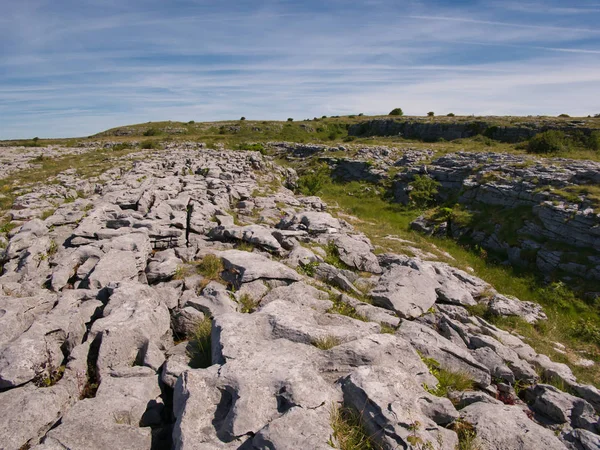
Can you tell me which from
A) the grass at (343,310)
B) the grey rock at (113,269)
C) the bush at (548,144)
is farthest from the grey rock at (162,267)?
the bush at (548,144)

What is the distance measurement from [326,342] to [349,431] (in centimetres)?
200

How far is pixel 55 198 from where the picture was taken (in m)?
22.2

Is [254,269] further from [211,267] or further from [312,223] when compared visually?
[312,223]

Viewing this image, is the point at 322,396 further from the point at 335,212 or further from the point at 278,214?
the point at 335,212

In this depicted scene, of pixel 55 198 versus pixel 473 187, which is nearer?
pixel 55 198

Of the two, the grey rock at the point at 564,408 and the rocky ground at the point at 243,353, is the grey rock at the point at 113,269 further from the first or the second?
the grey rock at the point at 564,408

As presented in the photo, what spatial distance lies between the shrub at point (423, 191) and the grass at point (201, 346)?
28119 mm

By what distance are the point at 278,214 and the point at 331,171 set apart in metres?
22.7

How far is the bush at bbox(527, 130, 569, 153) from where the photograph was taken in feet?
129

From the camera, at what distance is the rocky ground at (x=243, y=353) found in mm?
4906

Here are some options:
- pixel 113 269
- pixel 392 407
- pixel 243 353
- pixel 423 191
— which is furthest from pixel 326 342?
pixel 423 191

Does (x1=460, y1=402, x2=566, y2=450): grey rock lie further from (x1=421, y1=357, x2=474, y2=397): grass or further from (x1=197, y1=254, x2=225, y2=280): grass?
(x1=197, y1=254, x2=225, y2=280): grass

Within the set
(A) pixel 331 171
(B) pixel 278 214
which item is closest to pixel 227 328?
(B) pixel 278 214

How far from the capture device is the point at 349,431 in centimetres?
473
